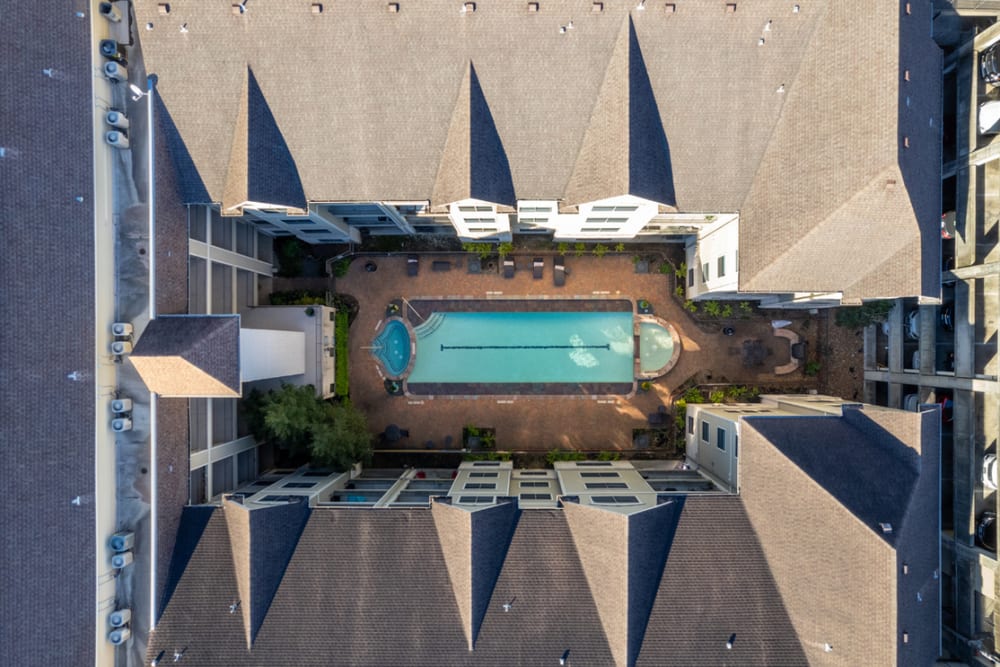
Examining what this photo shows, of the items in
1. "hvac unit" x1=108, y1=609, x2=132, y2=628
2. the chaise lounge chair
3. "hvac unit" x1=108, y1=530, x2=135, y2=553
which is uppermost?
the chaise lounge chair

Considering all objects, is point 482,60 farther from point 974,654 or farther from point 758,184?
point 974,654

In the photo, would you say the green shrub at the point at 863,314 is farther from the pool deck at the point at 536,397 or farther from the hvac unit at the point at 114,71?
the hvac unit at the point at 114,71

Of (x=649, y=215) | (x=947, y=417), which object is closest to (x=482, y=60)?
(x=649, y=215)

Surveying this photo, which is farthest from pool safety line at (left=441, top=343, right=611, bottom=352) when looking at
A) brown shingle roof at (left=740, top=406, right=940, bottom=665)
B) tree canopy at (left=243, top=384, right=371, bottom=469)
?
brown shingle roof at (left=740, top=406, right=940, bottom=665)

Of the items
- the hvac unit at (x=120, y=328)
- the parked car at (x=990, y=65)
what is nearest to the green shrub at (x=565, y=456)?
the hvac unit at (x=120, y=328)

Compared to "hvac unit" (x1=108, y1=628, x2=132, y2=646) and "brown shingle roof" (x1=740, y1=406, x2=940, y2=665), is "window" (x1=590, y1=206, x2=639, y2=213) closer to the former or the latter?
"brown shingle roof" (x1=740, y1=406, x2=940, y2=665)
